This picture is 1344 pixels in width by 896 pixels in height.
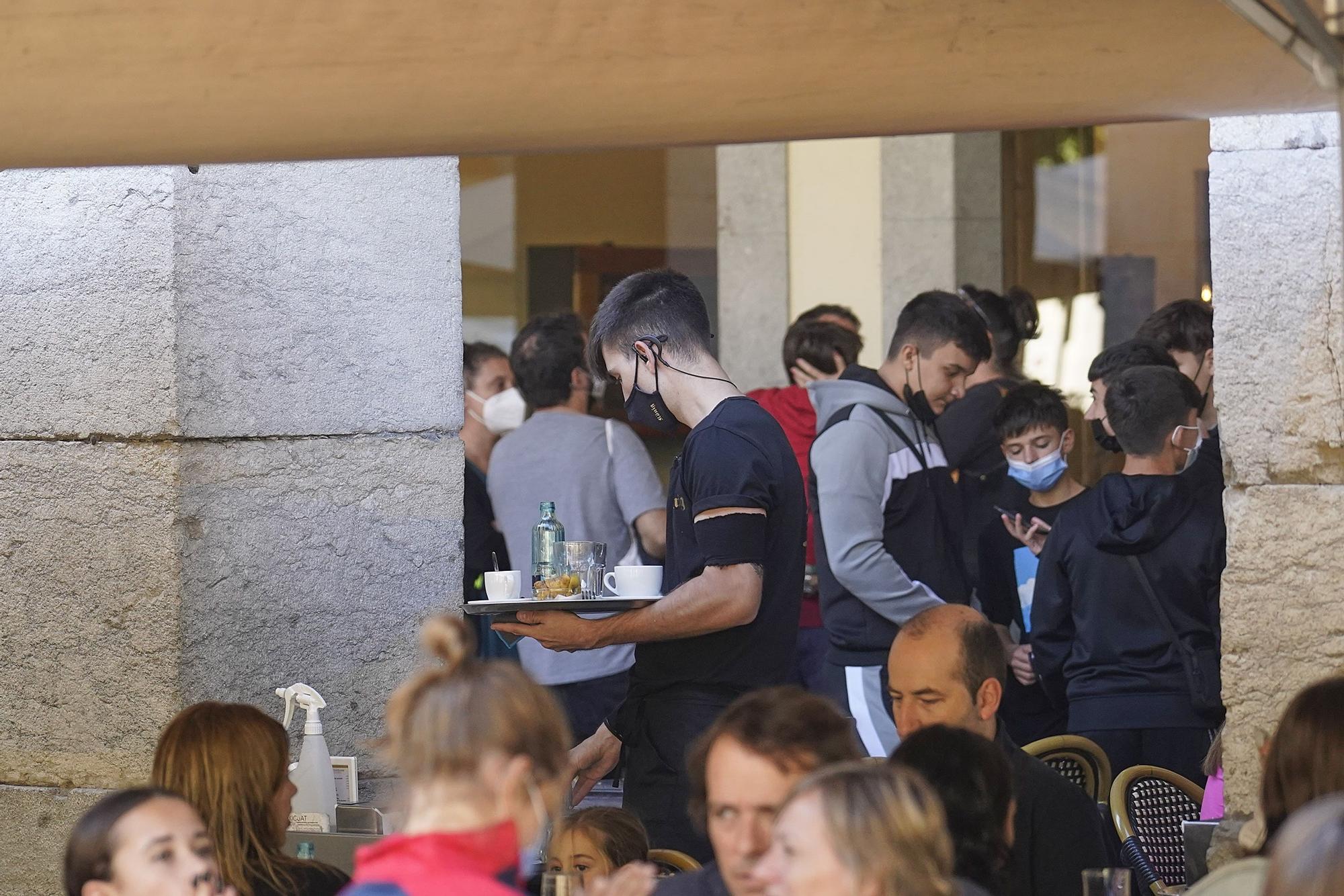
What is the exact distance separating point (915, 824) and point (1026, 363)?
868 centimetres

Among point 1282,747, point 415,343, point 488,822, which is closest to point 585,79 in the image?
point 488,822

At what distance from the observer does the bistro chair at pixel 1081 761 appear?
4.23 metres

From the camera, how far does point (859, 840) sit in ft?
6.54

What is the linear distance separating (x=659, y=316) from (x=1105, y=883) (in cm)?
168

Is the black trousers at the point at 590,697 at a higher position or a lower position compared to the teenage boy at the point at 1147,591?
lower

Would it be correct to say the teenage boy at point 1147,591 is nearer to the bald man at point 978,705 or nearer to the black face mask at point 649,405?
the bald man at point 978,705

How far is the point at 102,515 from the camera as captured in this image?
423 centimetres

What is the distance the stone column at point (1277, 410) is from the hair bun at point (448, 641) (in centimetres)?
212

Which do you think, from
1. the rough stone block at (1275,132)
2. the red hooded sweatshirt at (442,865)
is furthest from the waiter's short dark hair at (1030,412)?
the red hooded sweatshirt at (442,865)

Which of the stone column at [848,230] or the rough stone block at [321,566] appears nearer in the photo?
the rough stone block at [321,566]

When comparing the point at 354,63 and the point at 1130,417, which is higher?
the point at 354,63

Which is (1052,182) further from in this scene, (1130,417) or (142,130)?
(142,130)

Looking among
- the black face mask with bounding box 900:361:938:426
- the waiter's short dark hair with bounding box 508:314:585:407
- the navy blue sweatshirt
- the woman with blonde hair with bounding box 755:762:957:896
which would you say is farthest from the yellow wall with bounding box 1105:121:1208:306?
the woman with blonde hair with bounding box 755:762:957:896

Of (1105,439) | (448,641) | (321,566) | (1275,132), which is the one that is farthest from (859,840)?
(1105,439)
